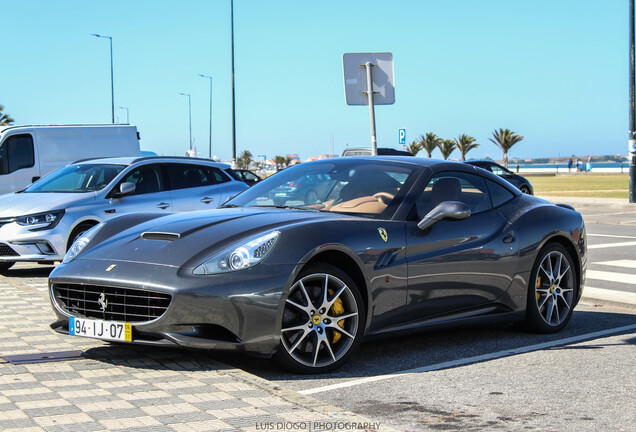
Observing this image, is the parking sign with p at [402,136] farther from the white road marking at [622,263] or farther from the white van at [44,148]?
the white road marking at [622,263]

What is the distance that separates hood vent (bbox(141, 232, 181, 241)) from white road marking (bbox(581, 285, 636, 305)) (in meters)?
4.94

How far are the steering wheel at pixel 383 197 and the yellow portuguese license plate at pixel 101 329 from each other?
1.98m

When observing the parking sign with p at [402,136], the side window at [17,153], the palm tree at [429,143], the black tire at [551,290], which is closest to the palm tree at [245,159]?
the palm tree at [429,143]

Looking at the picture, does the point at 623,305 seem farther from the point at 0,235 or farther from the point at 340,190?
the point at 0,235

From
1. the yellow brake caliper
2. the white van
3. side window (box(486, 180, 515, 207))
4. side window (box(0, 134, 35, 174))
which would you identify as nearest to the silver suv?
side window (box(486, 180, 515, 207))

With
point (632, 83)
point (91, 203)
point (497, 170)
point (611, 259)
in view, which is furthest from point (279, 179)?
point (497, 170)

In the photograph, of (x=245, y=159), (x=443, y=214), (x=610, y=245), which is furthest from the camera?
(x=245, y=159)

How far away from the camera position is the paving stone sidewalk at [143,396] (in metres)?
4.12

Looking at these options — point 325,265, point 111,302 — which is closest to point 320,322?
point 325,265

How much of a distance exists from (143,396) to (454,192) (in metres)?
A: 2.94

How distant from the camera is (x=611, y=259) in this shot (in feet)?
40.5

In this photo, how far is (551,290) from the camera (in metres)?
7.04

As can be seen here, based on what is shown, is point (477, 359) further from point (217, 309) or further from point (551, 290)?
point (217, 309)

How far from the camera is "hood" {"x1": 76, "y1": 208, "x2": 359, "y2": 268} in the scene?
17.3 ft
